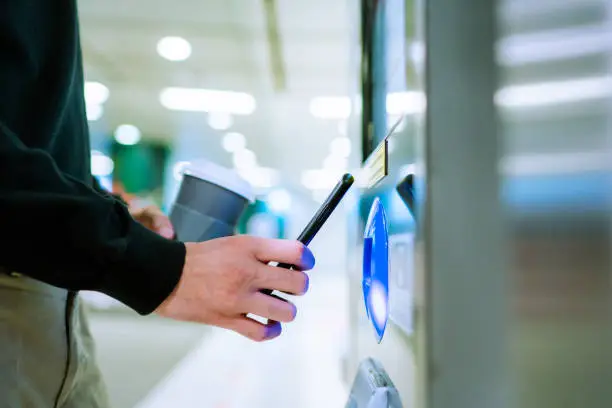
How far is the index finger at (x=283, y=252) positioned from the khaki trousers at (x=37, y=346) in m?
0.30

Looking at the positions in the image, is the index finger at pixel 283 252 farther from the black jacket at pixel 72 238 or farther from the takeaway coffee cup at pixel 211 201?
the takeaway coffee cup at pixel 211 201

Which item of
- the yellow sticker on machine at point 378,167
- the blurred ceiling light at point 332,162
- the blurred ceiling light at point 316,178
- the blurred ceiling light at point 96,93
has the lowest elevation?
the blurred ceiling light at point 316,178

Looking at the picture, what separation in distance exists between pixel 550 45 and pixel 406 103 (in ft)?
0.37

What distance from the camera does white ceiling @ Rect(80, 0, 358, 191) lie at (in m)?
3.41

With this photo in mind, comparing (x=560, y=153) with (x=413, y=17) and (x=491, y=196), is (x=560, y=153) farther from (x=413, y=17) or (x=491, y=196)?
(x=413, y=17)

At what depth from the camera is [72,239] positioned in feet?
1.56

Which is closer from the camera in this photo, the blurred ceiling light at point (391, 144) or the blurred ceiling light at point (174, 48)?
the blurred ceiling light at point (391, 144)

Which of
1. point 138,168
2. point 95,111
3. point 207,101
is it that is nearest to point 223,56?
Result: point 207,101

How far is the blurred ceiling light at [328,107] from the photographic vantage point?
5340 millimetres

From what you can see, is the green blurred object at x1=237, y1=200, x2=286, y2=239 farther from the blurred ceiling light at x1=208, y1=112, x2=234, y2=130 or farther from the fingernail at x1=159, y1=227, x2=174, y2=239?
the fingernail at x1=159, y1=227, x2=174, y2=239

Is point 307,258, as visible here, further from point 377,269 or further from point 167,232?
point 167,232

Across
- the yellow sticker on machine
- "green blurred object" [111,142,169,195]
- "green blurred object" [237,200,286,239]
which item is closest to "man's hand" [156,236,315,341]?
the yellow sticker on machine

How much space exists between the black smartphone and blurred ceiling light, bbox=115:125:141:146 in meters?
6.84

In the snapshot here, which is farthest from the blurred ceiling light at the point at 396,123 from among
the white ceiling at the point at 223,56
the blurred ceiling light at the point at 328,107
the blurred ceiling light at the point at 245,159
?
the blurred ceiling light at the point at 245,159
